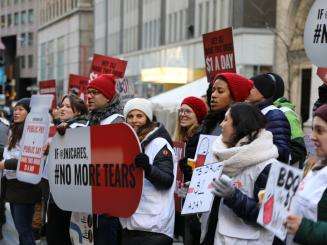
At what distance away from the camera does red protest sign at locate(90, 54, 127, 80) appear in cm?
1142

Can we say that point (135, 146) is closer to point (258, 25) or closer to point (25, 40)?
point (258, 25)

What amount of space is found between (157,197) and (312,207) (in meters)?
1.76

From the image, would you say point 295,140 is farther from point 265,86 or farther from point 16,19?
point 16,19

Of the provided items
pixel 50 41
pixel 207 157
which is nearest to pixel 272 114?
pixel 207 157

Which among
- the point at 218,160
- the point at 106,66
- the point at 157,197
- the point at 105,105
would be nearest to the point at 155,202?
the point at 157,197

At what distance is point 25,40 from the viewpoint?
356ft

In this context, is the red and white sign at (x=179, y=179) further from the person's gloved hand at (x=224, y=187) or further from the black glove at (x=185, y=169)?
the person's gloved hand at (x=224, y=187)

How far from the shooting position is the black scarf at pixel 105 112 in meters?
5.91

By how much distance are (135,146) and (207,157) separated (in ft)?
1.70

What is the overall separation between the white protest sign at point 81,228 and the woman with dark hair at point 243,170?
1690 mm

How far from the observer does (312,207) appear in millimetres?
3424

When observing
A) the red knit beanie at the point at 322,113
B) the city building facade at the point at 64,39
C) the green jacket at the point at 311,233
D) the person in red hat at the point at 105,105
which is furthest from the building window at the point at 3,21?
the green jacket at the point at 311,233

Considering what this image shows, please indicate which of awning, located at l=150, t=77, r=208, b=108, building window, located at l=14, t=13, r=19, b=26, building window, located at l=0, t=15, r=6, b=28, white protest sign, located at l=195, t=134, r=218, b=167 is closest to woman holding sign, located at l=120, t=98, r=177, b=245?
white protest sign, located at l=195, t=134, r=218, b=167

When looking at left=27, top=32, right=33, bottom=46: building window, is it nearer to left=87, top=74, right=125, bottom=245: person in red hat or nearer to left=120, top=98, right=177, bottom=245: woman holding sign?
left=87, top=74, right=125, bottom=245: person in red hat
